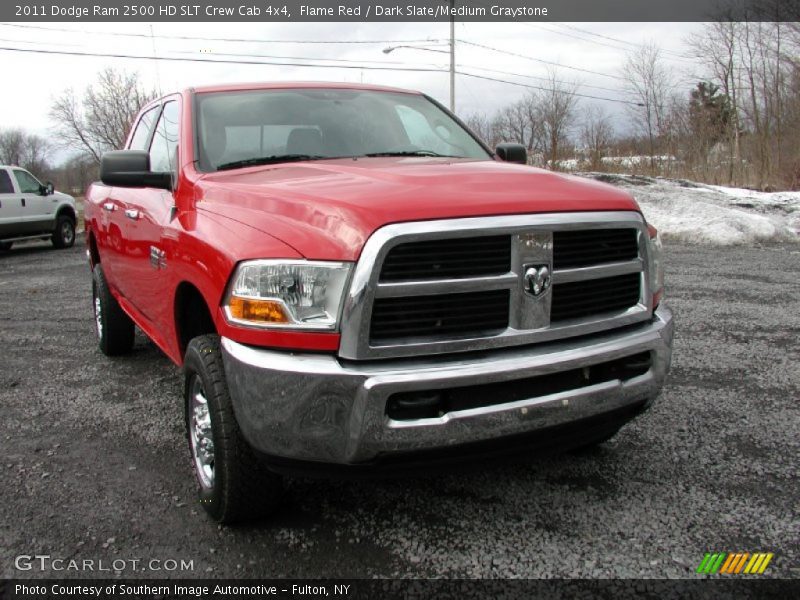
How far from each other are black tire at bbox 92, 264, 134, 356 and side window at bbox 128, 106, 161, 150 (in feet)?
3.39

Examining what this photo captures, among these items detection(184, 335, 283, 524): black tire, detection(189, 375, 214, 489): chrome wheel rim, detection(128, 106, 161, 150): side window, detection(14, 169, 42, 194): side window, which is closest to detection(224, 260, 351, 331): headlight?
detection(184, 335, 283, 524): black tire

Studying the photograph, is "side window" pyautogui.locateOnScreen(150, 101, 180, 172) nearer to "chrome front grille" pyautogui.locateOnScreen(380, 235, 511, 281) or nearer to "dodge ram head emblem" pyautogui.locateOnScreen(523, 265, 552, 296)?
"chrome front grille" pyautogui.locateOnScreen(380, 235, 511, 281)

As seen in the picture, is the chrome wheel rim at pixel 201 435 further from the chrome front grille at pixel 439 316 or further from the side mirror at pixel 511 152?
the side mirror at pixel 511 152

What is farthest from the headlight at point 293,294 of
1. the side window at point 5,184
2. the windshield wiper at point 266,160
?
the side window at point 5,184

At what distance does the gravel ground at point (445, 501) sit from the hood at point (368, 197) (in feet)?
3.16

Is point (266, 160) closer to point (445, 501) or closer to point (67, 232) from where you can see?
point (445, 501)

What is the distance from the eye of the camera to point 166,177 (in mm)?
3180

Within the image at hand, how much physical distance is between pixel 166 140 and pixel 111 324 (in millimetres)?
1872

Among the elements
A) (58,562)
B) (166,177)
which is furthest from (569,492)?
(166,177)

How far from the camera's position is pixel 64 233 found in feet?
50.8

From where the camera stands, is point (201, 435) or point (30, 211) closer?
point (201, 435)

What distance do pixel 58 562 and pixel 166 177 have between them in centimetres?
178

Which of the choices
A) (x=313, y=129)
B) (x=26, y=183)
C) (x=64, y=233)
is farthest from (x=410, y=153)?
(x=64, y=233)

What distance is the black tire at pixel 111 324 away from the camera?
4867 millimetres
